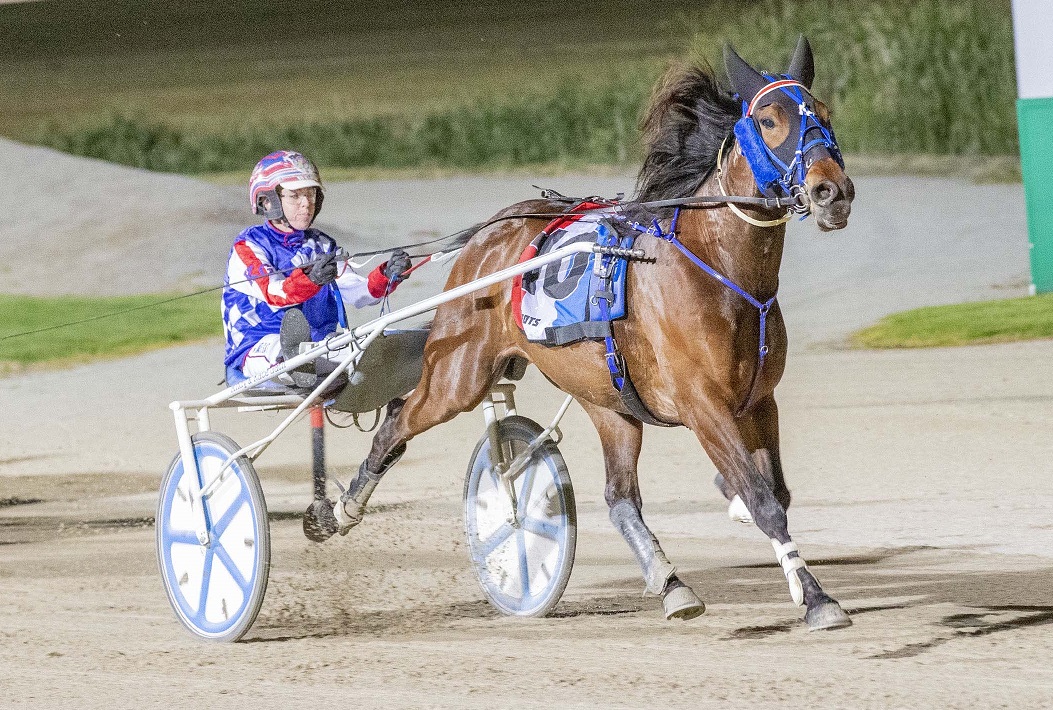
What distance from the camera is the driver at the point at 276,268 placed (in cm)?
420

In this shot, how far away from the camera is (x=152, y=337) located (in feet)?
42.2

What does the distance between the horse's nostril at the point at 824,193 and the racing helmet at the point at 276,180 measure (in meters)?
1.65

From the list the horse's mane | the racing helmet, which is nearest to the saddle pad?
the horse's mane

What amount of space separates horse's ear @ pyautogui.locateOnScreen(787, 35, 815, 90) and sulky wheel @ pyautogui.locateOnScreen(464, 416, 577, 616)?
131 centimetres

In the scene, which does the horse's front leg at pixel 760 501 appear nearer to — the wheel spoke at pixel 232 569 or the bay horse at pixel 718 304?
the bay horse at pixel 718 304

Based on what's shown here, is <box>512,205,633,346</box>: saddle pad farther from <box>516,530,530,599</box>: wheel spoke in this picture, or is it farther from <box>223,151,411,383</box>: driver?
<box>516,530,530,599</box>: wheel spoke

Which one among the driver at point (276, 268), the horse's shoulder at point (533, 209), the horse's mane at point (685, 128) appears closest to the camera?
the horse's mane at point (685, 128)

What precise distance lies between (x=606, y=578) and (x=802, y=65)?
6.47ft

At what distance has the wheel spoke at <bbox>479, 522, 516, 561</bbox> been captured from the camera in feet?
14.3

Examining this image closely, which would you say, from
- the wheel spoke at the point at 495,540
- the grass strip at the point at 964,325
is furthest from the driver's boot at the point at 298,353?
the grass strip at the point at 964,325

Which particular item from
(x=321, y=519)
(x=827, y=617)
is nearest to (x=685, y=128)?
(x=827, y=617)

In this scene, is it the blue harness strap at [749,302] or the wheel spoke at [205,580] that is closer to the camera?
the blue harness strap at [749,302]

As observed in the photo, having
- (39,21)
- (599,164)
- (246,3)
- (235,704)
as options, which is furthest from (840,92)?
(235,704)

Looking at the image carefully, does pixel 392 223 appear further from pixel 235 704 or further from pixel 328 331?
pixel 235 704
